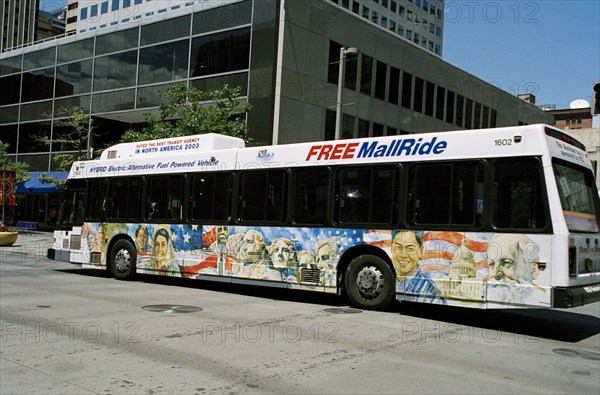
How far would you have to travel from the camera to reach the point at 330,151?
11.0 meters

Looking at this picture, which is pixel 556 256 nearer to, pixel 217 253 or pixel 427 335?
pixel 427 335

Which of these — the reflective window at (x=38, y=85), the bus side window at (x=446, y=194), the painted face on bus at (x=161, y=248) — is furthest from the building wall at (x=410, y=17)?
the bus side window at (x=446, y=194)

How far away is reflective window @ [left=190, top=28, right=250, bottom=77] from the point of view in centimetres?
2684

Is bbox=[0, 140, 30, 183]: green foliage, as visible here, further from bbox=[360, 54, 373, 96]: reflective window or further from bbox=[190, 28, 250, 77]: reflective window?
bbox=[360, 54, 373, 96]: reflective window

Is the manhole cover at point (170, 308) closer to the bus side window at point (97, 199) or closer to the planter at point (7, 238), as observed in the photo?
the bus side window at point (97, 199)

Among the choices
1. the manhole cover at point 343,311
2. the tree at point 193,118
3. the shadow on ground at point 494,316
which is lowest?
the shadow on ground at point 494,316

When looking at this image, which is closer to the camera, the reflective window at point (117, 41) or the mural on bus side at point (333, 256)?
the mural on bus side at point (333, 256)

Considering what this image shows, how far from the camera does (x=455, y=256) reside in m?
9.15

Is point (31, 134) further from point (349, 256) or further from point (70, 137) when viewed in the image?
point (349, 256)

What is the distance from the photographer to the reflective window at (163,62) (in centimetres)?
2933

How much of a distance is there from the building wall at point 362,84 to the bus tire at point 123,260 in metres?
12.1

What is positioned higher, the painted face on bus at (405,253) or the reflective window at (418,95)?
the reflective window at (418,95)

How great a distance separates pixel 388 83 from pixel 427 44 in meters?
66.7

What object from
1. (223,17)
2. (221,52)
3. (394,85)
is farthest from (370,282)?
Answer: (394,85)
